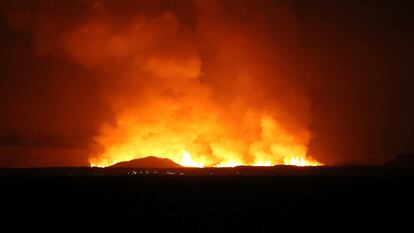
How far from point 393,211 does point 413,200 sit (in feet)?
32.6

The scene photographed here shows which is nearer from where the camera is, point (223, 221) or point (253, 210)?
point (223, 221)

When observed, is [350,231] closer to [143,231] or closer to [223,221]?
[223,221]

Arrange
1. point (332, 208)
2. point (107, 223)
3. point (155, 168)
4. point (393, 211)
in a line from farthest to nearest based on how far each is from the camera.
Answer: point (155, 168), point (332, 208), point (393, 211), point (107, 223)

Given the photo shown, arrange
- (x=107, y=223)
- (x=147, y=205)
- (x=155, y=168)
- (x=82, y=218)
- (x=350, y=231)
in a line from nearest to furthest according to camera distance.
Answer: (x=350, y=231) < (x=107, y=223) < (x=82, y=218) < (x=147, y=205) < (x=155, y=168)

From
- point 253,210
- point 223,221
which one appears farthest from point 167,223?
point 253,210

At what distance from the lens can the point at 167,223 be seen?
1109 inches

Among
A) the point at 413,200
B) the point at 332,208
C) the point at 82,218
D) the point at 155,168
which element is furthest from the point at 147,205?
the point at 155,168

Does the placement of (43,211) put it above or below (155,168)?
below

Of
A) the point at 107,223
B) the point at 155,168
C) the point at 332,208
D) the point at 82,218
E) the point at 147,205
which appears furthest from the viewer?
the point at 155,168

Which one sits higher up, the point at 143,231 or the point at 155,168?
the point at 155,168

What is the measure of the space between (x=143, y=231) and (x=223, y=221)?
17.4 feet

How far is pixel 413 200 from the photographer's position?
1650 inches

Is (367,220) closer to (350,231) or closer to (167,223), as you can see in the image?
(350,231)

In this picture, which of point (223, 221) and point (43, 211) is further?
point (43, 211)
